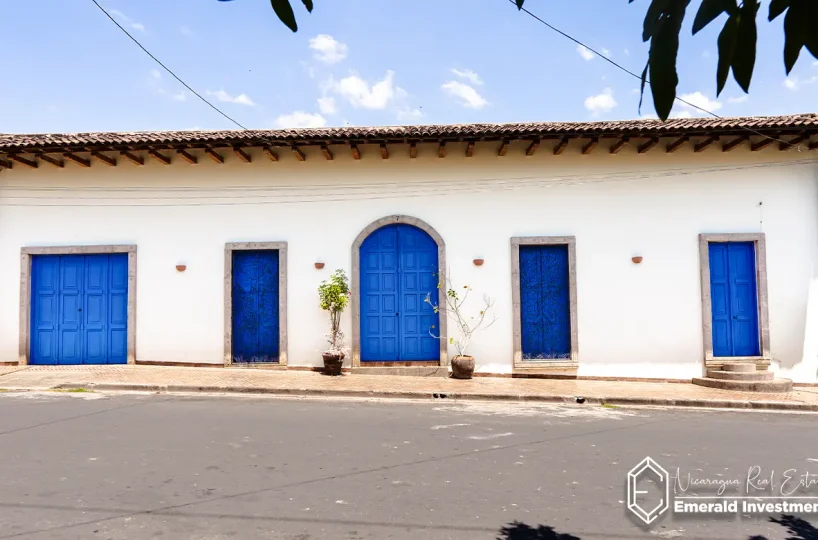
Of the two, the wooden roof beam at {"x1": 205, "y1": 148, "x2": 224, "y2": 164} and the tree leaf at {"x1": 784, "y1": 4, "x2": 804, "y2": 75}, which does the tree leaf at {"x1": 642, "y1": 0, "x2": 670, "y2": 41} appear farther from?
the wooden roof beam at {"x1": 205, "y1": 148, "x2": 224, "y2": 164}

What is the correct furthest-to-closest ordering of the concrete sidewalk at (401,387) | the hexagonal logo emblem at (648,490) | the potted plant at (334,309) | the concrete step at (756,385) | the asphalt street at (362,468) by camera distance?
the potted plant at (334,309)
the concrete step at (756,385)
the concrete sidewalk at (401,387)
the hexagonal logo emblem at (648,490)
the asphalt street at (362,468)

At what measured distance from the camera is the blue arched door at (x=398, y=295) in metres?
11.2

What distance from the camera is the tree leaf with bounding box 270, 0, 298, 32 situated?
1383 mm

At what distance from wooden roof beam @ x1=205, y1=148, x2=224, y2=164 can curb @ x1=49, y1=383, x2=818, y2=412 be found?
15.2 feet

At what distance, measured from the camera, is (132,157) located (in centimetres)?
1117

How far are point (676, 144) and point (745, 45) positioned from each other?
1065cm

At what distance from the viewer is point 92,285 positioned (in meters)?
11.5

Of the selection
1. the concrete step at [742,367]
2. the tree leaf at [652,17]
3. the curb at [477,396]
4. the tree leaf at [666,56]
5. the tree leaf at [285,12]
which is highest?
the tree leaf at [285,12]

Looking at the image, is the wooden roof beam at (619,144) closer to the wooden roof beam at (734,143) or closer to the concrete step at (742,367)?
the wooden roof beam at (734,143)

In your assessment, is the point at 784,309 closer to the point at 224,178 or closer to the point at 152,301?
the point at 224,178

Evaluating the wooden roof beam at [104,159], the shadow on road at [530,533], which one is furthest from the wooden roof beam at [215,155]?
the shadow on road at [530,533]

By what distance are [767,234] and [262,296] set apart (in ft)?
33.6

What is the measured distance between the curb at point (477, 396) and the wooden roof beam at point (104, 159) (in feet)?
15.1

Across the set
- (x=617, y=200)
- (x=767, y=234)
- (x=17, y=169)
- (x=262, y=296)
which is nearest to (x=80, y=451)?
(x=262, y=296)
